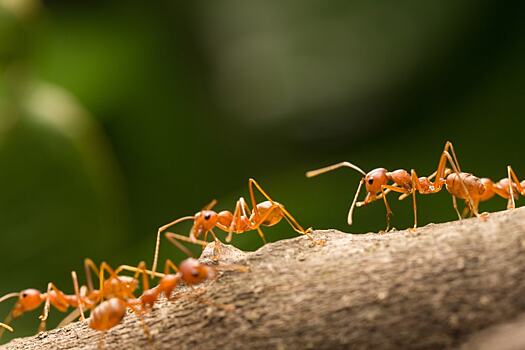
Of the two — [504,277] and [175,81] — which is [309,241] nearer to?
[504,277]

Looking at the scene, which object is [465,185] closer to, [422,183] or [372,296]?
[422,183]

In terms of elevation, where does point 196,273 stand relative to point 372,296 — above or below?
above

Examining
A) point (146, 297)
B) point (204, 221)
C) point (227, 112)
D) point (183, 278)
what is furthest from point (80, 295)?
point (227, 112)

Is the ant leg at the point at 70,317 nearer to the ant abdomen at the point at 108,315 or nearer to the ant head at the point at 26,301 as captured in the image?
the ant head at the point at 26,301

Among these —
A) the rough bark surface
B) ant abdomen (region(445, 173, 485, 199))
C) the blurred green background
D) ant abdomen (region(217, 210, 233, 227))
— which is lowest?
the rough bark surface

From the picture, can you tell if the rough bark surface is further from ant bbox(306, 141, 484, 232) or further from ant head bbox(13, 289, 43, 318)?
ant head bbox(13, 289, 43, 318)

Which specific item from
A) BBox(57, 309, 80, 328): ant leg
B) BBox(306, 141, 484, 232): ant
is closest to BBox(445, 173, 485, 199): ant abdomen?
BBox(306, 141, 484, 232): ant

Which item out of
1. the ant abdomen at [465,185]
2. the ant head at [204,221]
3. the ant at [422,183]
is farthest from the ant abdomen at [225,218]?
the ant abdomen at [465,185]
